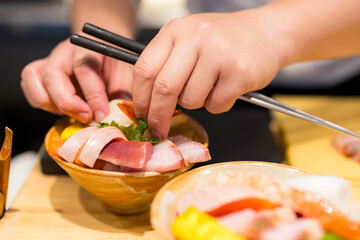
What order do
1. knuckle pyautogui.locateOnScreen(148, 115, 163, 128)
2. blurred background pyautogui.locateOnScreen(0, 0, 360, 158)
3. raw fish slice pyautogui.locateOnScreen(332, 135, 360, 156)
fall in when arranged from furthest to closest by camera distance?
1. blurred background pyautogui.locateOnScreen(0, 0, 360, 158)
2. raw fish slice pyautogui.locateOnScreen(332, 135, 360, 156)
3. knuckle pyautogui.locateOnScreen(148, 115, 163, 128)

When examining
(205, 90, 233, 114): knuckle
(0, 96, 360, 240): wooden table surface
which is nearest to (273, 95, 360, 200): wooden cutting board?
(0, 96, 360, 240): wooden table surface

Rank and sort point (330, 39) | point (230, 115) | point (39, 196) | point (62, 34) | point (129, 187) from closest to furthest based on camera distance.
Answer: point (129, 187) → point (39, 196) → point (330, 39) → point (230, 115) → point (62, 34)

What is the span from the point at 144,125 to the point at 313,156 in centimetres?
60

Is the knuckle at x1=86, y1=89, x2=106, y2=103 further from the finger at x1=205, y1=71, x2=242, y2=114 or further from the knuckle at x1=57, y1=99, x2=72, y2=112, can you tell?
the finger at x1=205, y1=71, x2=242, y2=114

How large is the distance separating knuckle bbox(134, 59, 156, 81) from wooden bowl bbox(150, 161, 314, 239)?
245 mm

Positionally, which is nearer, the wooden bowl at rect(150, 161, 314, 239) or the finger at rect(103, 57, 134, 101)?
the wooden bowl at rect(150, 161, 314, 239)

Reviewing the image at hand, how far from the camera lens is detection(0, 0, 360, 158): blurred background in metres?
2.73

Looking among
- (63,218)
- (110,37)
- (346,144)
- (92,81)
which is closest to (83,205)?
(63,218)

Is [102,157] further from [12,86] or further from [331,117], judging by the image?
[12,86]

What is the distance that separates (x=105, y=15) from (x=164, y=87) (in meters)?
0.71

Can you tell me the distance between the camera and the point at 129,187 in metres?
0.82

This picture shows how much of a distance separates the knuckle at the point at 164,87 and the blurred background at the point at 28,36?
1.91 metres

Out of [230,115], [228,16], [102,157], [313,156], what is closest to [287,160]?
[313,156]

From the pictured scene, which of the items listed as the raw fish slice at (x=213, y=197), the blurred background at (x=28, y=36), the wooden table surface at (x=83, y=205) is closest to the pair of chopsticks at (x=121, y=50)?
the wooden table surface at (x=83, y=205)
